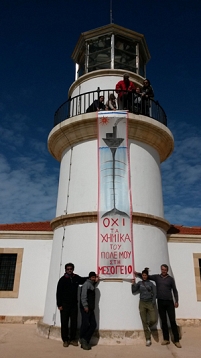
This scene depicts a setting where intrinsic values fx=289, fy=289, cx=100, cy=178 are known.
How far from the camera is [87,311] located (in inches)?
242

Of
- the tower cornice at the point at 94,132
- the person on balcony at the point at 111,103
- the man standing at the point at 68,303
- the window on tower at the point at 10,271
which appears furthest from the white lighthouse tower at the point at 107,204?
the window on tower at the point at 10,271

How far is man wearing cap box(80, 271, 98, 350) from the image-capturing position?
20.0ft

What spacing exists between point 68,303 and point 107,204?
2514mm

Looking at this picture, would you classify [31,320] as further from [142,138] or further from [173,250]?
[142,138]

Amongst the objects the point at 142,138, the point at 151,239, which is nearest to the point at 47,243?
the point at 151,239

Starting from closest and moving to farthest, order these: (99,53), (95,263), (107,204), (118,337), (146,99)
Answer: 1. (118,337)
2. (95,263)
3. (107,204)
4. (146,99)
5. (99,53)

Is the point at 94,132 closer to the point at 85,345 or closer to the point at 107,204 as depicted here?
the point at 107,204

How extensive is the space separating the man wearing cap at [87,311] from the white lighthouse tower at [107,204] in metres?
0.35

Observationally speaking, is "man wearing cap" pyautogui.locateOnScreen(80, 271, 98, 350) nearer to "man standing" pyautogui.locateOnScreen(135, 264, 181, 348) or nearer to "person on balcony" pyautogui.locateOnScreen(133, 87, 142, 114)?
"man standing" pyautogui.locateOnScreen(135, 264, 181, 348)

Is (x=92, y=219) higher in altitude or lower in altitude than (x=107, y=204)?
lower

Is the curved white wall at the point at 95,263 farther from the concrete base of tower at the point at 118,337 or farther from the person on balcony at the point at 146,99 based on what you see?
the person on balcony at the point at 146,99

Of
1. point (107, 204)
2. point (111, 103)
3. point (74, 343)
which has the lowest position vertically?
point (74, 343)

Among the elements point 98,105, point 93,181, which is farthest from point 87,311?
point 98,105

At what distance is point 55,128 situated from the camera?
8953 millimetres
